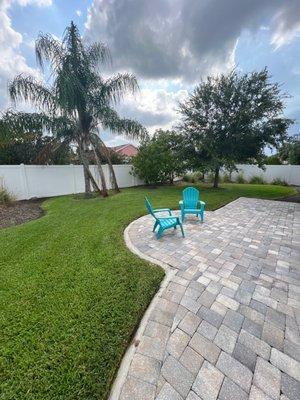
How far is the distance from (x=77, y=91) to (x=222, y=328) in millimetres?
9782

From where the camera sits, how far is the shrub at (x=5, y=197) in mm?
8133

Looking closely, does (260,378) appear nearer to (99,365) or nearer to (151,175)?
(99,365)

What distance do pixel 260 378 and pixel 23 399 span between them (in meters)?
1.82

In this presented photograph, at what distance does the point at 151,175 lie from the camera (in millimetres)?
14508

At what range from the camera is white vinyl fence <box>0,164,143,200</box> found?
9.17 meters

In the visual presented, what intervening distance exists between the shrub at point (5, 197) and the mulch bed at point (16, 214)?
220 mm

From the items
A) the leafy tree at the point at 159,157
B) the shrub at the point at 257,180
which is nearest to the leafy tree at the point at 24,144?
the leafy tree at the point at 159,157

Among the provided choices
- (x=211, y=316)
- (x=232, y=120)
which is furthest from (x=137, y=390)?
(x=232, y=120)

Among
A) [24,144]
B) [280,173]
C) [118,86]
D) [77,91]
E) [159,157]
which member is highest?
[118,86]

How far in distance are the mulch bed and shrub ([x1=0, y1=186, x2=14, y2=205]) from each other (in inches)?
8.7

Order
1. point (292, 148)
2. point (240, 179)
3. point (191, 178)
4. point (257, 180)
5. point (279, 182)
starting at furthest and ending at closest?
point (240, 179)
point (191, 178)
point (257, 180)
point (279, 182)
point (292, 148)

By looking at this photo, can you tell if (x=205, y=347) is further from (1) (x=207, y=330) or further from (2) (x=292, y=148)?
(2) (x=292, y=148)

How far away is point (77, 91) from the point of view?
860cm

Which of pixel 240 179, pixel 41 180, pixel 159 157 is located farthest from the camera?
pixel 240 179
